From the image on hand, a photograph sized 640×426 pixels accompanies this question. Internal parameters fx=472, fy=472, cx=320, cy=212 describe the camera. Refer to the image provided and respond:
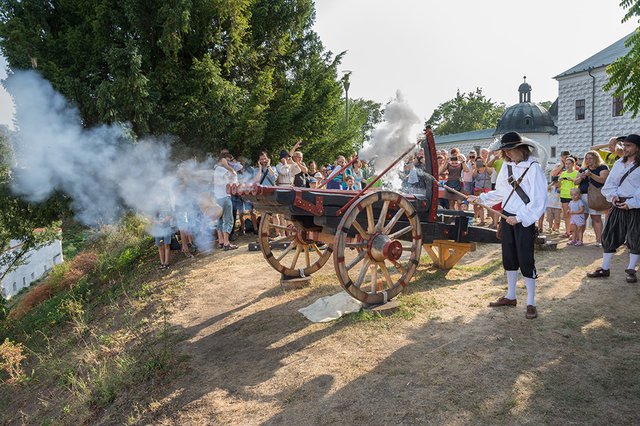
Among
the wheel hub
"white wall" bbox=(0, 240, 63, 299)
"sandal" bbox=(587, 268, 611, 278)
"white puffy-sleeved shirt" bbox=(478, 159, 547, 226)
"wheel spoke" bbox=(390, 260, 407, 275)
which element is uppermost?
"white puffy-sleeved shirt" bbox=(478, 159, 547, 226)

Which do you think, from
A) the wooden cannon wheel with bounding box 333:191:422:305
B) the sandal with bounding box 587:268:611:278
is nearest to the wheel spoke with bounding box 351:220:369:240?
the wooden cannon wheel with bounding box 333:191:422:305

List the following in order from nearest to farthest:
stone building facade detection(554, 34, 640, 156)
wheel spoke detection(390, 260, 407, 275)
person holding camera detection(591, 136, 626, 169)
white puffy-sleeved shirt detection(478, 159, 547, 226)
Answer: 1. white puffy-sleeved shirt detection(478, 159, 547, 226)
2. wheel spoke detection(390, 260, 407, 275)
3. person holding camera detection(591, 136, 626, 169)
4. stone building facade detection(554, 34, 640, 156)

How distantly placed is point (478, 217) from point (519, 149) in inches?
254

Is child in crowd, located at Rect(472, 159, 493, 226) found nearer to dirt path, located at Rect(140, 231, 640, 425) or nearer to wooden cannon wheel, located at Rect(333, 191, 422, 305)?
dirt path, located at Rect(140, 231, 640, 425)

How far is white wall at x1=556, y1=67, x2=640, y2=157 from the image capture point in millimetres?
25219

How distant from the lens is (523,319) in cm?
475

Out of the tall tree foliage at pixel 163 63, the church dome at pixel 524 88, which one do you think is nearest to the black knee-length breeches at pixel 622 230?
the tall tree foliage at pixel 163 63

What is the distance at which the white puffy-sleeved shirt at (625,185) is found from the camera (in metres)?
5.77

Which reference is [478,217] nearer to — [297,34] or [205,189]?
[205,189]

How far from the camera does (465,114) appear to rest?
59500 millimetres

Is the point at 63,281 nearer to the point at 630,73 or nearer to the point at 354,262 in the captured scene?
the point at 354,262

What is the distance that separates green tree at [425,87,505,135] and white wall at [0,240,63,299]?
4376 cm

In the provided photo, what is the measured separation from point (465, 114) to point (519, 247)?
5851 centimetres

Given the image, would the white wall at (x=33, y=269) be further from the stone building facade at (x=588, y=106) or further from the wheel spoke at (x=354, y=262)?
the stone building facade at (x=588, y=106)
